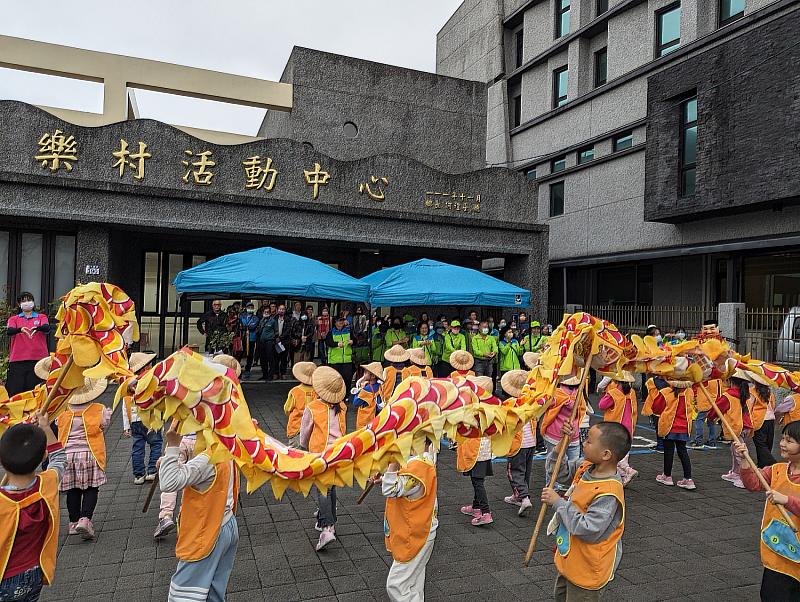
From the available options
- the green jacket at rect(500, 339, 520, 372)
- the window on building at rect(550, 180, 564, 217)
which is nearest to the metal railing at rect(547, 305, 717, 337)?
the green jacket at rect(500, 339, 520, 372)

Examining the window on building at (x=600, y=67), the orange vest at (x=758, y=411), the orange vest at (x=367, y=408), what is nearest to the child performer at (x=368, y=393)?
the orange vest at (x=367, y=408)

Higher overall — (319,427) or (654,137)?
(654,137)

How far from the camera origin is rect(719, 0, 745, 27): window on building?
51.9 feet

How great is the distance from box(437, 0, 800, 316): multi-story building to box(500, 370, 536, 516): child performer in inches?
437

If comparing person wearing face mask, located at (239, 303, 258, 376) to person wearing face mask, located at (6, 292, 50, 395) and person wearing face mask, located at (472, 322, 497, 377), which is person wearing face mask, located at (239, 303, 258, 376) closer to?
person wearing face mask, located at (6, 292, 50, 395)

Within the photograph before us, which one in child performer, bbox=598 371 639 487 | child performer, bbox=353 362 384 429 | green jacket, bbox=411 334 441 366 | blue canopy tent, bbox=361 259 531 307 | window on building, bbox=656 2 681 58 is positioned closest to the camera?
child performer, bbox=353 362 384 429

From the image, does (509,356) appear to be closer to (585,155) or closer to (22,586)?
(22,586)

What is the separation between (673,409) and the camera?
263 inches

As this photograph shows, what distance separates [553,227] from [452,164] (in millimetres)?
5521

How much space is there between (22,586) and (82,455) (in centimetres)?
228

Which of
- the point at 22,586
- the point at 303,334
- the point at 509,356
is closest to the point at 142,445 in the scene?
the point at 22,586

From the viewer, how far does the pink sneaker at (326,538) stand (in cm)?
481

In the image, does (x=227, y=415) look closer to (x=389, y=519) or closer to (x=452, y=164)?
(x=389, y=519)

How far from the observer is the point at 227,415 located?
2.83 meters
